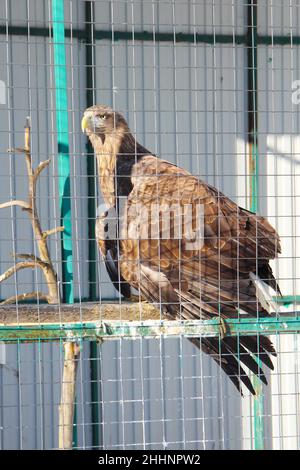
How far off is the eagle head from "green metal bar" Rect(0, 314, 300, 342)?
1.22m

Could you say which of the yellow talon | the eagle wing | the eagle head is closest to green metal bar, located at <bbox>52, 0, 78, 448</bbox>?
the eagle head

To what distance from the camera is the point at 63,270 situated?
3.71 m

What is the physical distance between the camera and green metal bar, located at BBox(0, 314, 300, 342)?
2.93 m

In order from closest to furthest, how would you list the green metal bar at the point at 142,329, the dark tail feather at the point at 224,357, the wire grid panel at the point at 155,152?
1. the green metal bar at the point at 142,329
2. the dark tail feather at the point at 224,357
3. the wire grid panel at the point at 155,152

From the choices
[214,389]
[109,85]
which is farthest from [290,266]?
[109,85]

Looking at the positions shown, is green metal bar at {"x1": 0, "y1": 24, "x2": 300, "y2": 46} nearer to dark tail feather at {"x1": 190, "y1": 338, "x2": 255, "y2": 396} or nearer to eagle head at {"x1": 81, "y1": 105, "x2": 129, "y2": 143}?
eagle head at {"x1": 81, "y1": 105, "x2": 129, "y2": 143}

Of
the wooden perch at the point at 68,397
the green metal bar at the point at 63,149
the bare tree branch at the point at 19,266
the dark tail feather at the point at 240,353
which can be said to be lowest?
the wooden perch at the point at 68,397

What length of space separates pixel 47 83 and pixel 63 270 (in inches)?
77.1

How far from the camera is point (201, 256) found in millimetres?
3357

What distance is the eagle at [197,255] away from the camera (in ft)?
10.8

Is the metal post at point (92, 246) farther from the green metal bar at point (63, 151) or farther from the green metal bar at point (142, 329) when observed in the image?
the green metal bar at point (142, 329)

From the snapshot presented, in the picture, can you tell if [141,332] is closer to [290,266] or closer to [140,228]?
[140,228]

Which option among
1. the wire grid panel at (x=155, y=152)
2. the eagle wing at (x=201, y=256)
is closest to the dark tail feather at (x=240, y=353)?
the eagle wing at (x=201, y=256)

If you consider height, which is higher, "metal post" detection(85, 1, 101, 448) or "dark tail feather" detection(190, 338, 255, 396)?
"metal post" detection(85, 1, 101, 448)
